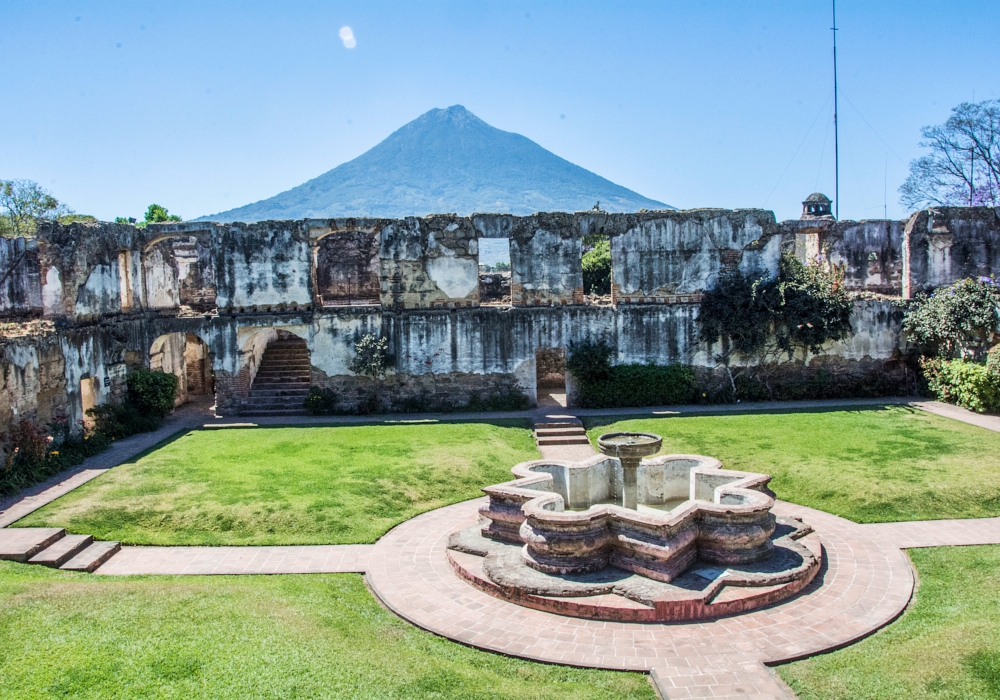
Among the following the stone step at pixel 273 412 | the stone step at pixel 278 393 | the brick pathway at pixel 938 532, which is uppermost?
the stone step at pixel 278 393

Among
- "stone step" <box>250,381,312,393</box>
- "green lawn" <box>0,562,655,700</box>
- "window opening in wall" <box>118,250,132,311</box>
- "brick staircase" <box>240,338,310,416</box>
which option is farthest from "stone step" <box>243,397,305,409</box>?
"green lawn" <box>0,562,655,700</box>

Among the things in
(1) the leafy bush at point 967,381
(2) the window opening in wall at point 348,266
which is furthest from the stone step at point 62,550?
(1) the leafy bush at point 967,381

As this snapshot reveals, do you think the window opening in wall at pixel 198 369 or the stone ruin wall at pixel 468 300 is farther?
the window opening in wall at pixel 198 369

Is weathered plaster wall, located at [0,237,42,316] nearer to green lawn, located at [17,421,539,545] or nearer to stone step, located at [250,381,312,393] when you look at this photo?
green lawn, located at [17,421,539,545]

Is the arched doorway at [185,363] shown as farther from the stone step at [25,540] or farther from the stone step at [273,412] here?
the stone step at [25,540]

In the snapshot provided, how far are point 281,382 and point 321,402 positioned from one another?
239 centimetres

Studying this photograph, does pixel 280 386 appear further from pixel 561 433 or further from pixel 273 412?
pixel 561 433

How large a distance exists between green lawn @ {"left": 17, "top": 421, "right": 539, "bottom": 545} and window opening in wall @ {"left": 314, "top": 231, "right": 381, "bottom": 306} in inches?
375

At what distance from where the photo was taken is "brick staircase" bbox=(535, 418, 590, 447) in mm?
16000

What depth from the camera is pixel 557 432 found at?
16.5 metres

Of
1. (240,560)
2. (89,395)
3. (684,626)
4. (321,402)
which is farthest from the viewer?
(321,402)

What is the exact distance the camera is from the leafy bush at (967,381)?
16359 mm

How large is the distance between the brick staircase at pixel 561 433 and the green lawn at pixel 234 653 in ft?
26.6

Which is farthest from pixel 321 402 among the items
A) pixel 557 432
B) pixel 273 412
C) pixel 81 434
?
pixel 557 432
